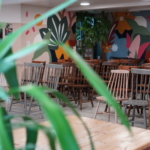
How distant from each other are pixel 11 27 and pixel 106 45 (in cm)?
486

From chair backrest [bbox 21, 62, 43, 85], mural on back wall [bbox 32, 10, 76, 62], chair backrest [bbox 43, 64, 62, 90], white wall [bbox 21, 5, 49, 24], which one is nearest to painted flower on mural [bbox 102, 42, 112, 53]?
mural on back wall [bbox 32, 10, 76, 62]

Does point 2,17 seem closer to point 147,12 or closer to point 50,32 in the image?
point 50,32

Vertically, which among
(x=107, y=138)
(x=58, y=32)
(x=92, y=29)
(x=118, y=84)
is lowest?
(x=107, y=138)

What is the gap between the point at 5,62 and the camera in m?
0.50

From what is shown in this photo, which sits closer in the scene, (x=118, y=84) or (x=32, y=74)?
(x=118, y=84)

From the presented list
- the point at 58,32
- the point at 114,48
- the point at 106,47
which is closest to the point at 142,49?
the point at 114,48

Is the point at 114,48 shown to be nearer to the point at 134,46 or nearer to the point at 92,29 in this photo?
the point at 134,46

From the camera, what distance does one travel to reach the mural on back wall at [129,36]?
35.7 feet

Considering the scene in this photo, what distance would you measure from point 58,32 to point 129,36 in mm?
3311

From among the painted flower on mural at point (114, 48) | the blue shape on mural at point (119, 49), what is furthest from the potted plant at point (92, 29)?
the painted flower on mural at point (114, 48)

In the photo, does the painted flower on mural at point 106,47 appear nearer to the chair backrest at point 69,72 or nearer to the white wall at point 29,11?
the white wall at point 29,11

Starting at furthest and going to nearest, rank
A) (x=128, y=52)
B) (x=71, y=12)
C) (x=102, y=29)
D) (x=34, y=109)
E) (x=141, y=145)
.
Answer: (x=128, y=52) → (x=102, y=29) → (x=71, y=12) → (x=34, y=109) → (x=141, y=145)

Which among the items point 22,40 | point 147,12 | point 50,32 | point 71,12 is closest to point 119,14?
point 147,12

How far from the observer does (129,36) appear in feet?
37.0
